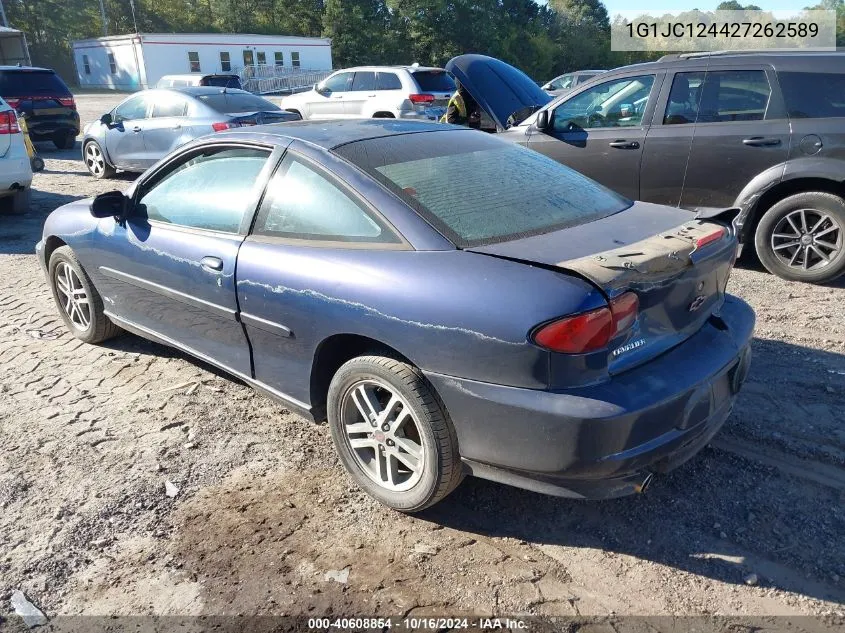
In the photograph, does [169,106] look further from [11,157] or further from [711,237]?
[711,237]

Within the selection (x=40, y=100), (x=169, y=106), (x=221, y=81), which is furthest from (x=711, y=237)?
(x=221, y=81)

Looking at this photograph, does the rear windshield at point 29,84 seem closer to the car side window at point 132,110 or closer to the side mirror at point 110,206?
the car side window at point 132,110

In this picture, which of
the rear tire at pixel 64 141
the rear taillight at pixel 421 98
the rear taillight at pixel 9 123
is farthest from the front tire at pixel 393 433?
the rear tire at pixel 64 141

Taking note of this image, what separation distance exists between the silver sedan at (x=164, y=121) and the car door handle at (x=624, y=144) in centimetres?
520

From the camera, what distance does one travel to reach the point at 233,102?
33.8 ft

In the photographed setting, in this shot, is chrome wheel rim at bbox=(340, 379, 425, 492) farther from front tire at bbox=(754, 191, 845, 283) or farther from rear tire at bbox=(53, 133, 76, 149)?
rear tire at bbox=(53, 133, 76, 149)

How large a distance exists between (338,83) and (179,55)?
32785 mm

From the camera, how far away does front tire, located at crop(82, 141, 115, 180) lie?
1159 centimetres

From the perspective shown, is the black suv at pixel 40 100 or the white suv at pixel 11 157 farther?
the black suv at pixel 40 100

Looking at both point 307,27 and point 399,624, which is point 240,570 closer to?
point 399,624

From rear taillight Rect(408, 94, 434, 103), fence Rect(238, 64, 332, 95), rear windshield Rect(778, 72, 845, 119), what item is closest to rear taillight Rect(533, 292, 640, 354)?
rear windshield Rect(778, 72, 845, 119)

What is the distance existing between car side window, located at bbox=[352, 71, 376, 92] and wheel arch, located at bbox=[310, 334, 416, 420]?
38.4 ft

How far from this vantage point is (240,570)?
266 cm

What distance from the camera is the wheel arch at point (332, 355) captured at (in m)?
2.84
